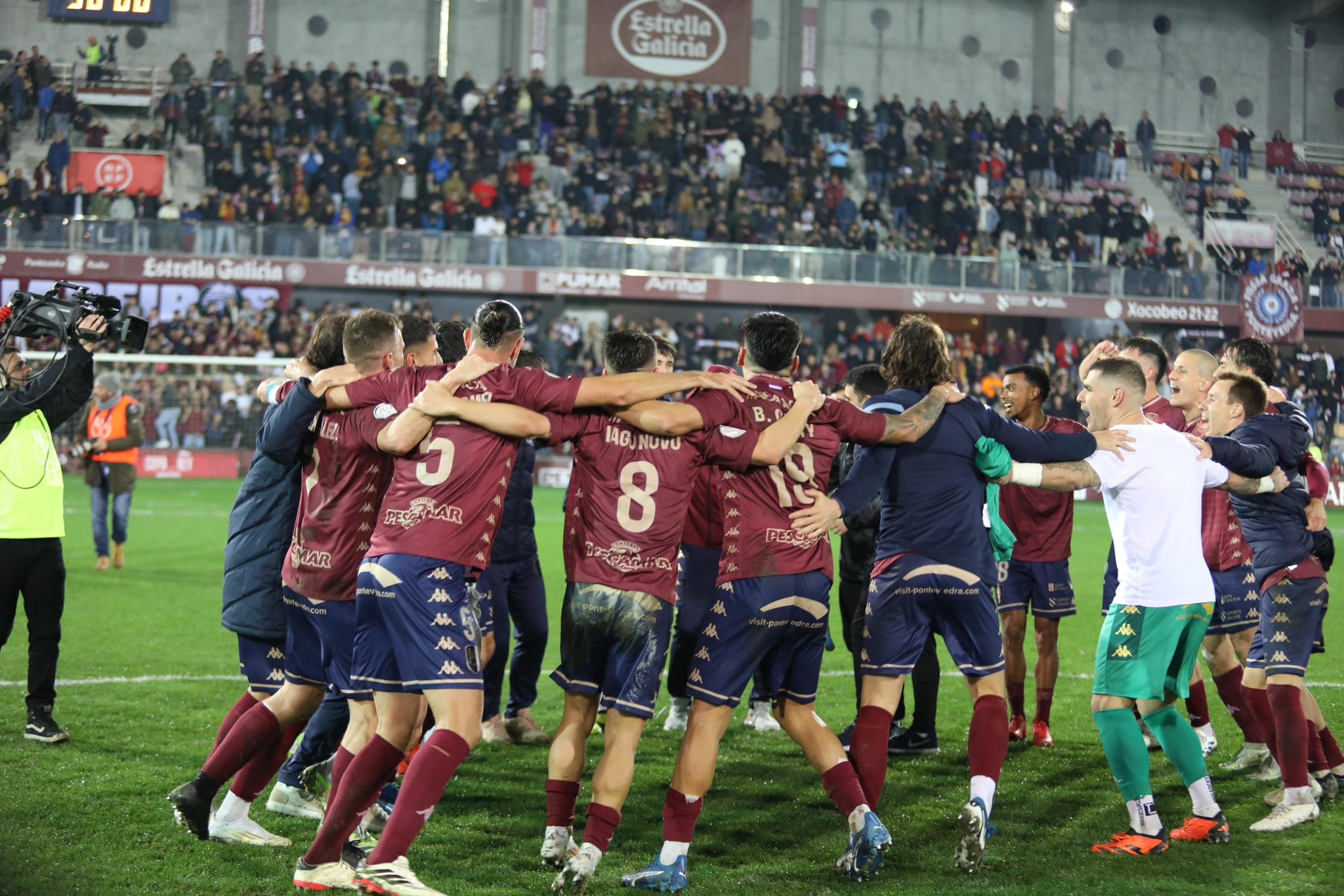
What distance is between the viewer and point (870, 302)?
104ft

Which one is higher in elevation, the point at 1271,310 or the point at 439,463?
the point at 1271,310

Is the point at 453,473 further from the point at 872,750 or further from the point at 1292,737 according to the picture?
the point at 1292,737

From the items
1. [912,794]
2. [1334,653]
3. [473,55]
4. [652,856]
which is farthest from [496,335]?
[473,55]

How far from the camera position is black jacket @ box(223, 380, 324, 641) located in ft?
18.9

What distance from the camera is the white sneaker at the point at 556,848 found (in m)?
5.39

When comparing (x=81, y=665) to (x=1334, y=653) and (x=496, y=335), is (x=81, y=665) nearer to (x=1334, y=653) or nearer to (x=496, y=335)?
(x=496, y=335)

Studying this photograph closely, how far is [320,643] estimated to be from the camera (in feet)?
18.2

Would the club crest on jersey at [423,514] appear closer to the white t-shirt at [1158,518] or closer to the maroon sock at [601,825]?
the maroon sock at [601,825]

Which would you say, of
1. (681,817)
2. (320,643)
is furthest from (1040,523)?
(320,643)

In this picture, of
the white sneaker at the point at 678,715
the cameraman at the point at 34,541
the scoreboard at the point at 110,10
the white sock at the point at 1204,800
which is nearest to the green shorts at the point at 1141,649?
the white sock at the point at 1204,800

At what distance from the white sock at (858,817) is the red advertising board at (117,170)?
3368cm

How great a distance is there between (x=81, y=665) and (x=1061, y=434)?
7.65 meters

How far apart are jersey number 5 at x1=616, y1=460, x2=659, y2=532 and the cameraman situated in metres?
3.52

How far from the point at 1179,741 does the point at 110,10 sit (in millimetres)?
39493
